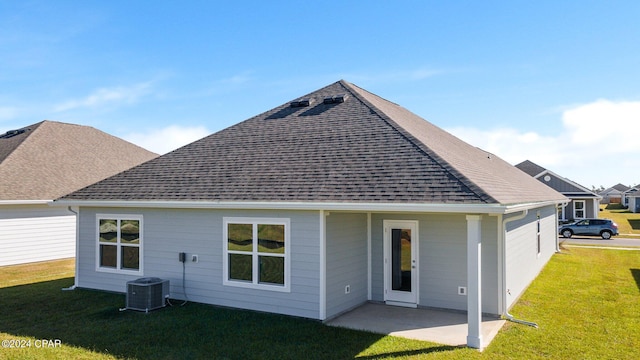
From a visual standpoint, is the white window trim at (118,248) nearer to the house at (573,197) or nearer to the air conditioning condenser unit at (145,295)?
the air conditioning condenser unit at (145,295)

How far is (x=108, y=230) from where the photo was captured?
11938 mm

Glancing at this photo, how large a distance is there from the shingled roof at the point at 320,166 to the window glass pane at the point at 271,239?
2.30ft

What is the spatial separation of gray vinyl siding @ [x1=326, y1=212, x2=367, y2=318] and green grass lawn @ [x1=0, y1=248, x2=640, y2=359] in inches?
36.9

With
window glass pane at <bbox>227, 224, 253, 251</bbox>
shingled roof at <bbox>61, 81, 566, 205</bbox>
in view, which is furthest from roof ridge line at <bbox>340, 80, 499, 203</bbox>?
window glass pane at <bbox>227, 224, 253, 251</bbox>

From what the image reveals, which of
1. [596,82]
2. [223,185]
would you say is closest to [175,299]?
[223,185]

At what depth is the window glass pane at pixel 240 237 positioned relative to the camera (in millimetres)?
9867

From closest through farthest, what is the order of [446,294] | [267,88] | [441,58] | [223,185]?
[446,294] → [223,185] → [441,58] → [267,88]

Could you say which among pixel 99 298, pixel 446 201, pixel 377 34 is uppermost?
pixel 377 34

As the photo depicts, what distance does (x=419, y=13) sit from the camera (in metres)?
12.6

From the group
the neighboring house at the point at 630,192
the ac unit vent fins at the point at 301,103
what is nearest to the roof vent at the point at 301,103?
the ac unit vent fins at the point at 301,103

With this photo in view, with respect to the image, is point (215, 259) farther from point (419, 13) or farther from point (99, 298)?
point (419, 13)

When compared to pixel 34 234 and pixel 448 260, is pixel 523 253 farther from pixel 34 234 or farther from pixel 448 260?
pixel 34 234

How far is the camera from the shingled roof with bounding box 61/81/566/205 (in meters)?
8.59

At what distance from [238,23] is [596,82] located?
1161 centimetres
